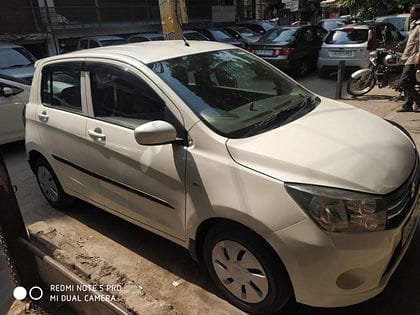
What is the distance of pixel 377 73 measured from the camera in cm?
867

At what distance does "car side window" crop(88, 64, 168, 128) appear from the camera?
2861 mm

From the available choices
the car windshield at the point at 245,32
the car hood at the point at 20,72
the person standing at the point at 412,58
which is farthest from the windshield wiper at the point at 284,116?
the car windshield at the point at 245,32

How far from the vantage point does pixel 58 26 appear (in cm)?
2019

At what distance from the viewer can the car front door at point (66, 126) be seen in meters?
3.44

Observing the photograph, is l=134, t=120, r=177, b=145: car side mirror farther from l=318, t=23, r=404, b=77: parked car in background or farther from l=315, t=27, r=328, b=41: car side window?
l=315, t=27, r=328, b=41: car side window

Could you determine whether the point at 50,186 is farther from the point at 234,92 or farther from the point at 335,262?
the point at 335,262

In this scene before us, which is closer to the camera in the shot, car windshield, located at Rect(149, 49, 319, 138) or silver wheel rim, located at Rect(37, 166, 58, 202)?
car windshield, located at Rect(149, 49, 319, 138)

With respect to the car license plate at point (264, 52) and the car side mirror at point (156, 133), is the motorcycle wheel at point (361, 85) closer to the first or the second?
the car license plate at point (264, 52)

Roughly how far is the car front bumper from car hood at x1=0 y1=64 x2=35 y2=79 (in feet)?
26.4

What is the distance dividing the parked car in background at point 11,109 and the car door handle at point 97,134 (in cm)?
377

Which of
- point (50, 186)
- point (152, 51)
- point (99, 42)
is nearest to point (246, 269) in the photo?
point (152, 51)

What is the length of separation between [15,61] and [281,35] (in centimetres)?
724

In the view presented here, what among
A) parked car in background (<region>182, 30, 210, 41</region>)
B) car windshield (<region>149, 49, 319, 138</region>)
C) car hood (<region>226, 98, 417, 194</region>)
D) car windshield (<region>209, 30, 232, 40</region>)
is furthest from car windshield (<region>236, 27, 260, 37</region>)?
car hood (<region>226, 98, 417, 194</region>)

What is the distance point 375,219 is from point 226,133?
3.28 feet
